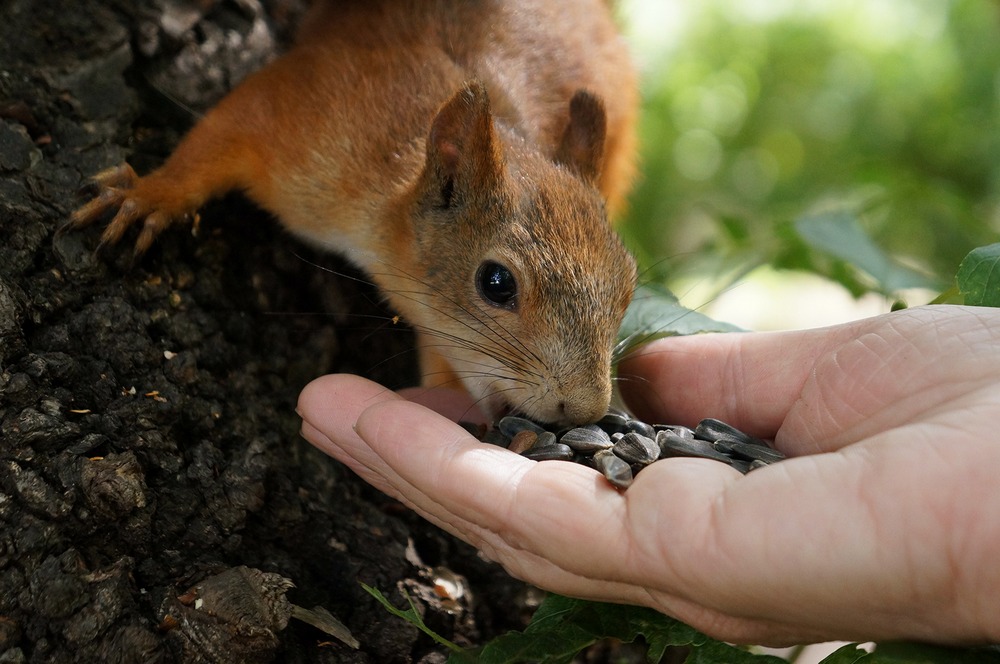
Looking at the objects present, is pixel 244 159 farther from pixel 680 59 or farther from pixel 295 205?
pixel 680 59

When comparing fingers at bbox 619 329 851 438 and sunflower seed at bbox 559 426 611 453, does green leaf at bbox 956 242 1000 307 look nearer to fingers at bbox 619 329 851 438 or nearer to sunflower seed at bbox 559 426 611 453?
fingers at bbox 619 329 851 438

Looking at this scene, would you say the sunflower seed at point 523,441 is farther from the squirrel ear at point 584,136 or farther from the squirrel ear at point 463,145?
the squirrel ear at point 584,136

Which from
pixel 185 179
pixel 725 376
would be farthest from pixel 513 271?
pixel 185 179

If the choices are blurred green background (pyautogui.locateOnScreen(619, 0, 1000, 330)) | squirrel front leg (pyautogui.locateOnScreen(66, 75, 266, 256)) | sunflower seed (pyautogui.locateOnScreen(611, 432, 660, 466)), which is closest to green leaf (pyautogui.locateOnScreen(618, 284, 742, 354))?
sunflower seed (pyautogui.locateOnScreen(611, 432, 660, 466))

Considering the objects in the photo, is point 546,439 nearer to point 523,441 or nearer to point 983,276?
point 523,441

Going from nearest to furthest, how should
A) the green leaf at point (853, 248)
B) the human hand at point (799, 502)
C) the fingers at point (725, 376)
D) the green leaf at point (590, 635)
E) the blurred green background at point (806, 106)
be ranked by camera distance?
the human hand at point (799, 502) < the green leaf at point (590, 635) < the fingers at point (725, 376) < the green leaf at point (853, 248) < the blurred green background at point (806, 106)

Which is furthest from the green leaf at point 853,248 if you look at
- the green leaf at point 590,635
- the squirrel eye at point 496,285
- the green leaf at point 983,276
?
the green leaf at point 590,635

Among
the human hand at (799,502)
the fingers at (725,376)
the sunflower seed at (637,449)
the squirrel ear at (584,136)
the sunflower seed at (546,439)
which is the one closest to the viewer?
the human hand at (799,502)
